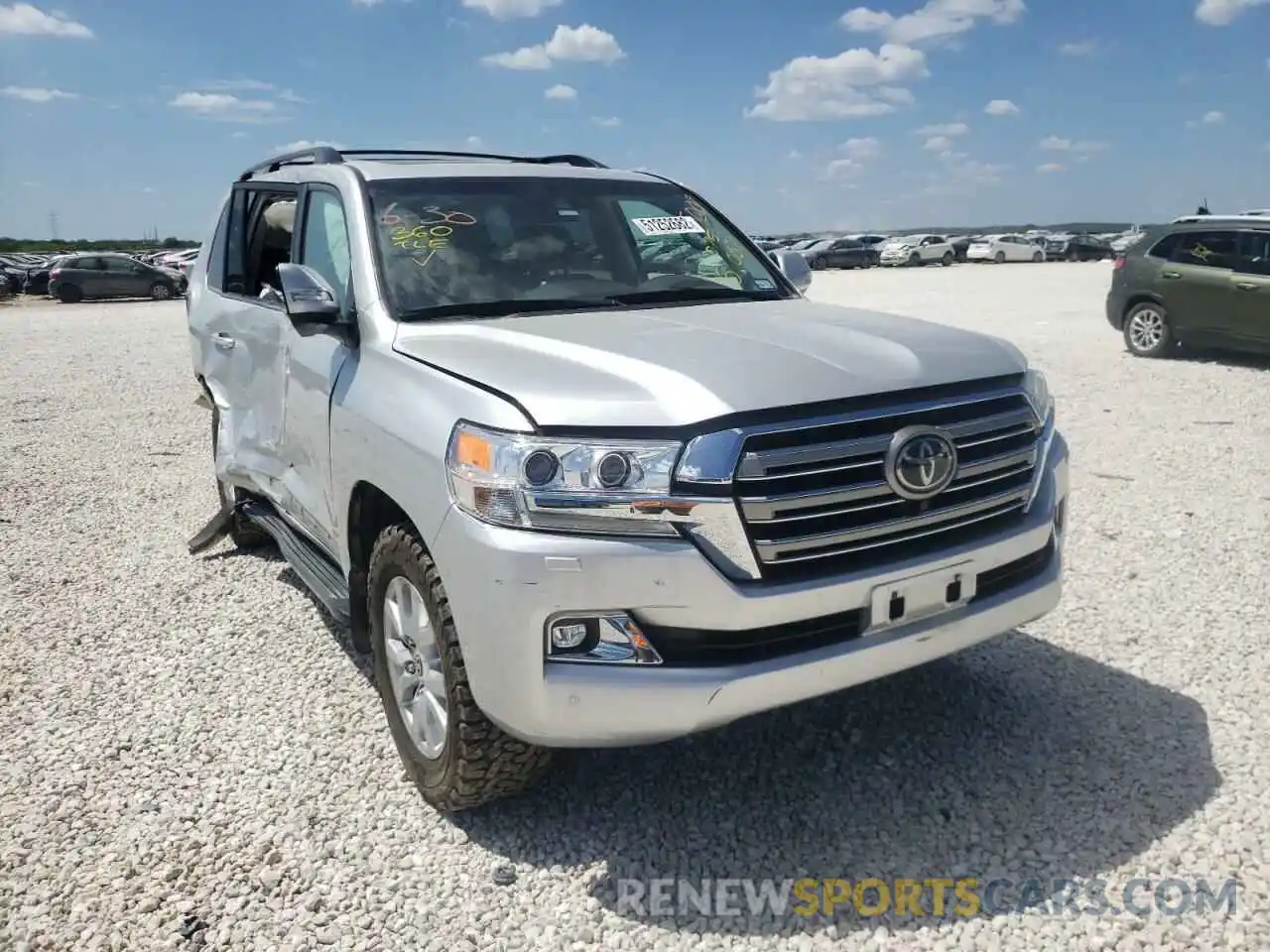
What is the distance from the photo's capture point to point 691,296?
3.95 meters

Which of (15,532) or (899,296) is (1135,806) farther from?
(899,296)

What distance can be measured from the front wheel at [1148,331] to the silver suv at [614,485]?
10286 mm

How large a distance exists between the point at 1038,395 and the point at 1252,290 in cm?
994

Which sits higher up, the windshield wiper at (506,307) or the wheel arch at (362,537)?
the windshield wiper at (506,307)

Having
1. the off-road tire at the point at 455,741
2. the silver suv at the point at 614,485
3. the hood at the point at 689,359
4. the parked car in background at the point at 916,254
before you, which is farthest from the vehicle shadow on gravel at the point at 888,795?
the parked car in background at the point at 916,254

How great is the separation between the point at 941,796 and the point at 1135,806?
551 millimetres

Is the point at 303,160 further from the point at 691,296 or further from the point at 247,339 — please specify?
the point at 691,296

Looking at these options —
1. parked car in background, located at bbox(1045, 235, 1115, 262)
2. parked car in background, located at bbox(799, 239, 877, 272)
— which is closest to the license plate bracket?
parked car in background, located at bbox(799, 239, 877, 272)

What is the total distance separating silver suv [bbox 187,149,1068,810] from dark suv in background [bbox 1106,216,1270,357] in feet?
32.0

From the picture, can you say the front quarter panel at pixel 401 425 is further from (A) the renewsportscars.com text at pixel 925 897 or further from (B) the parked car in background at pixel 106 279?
(B) the parked car in background at pixel 106 279

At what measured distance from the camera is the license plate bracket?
2721 mm

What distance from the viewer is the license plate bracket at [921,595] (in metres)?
2.72

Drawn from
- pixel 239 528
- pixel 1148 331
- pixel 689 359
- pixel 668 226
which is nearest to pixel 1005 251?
pixel 1148 331

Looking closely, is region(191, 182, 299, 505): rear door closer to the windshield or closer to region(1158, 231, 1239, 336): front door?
the windshield
